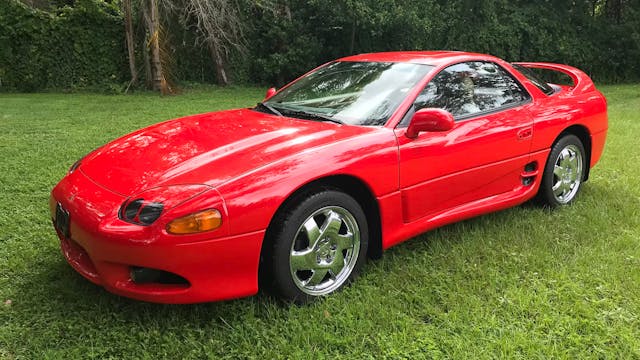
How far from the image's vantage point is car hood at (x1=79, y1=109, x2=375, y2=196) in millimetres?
2557

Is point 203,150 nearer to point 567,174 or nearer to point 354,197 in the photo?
point 354,197

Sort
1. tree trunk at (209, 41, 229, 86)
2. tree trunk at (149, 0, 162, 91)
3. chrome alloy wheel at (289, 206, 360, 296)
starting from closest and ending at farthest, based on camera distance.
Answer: chrome alloy wheel at (289, 206, 360, 296), tree trunk at (149, 0, 162, 91), tree trunk at (209, 41, 229, 86)

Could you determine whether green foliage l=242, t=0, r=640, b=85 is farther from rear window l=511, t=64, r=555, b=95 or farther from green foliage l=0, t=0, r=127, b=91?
rear window l=511, t=64, r=555, b=95

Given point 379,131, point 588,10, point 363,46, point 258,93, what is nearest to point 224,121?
point 379,131

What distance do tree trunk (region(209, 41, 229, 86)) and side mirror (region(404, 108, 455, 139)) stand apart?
504 inches

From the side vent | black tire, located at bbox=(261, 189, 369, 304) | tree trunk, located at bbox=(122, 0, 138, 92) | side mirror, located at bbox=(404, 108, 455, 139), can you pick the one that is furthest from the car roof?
tree trunk, located at bbox=(122, 0, 138, 92)

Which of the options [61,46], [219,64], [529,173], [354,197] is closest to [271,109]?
[354,197]

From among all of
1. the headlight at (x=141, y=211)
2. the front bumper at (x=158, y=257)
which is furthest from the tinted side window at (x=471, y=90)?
the headlight at (x=141, y=211)

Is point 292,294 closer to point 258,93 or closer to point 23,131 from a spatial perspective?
point 23,131

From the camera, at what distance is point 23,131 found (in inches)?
285

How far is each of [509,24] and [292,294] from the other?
55.7ft

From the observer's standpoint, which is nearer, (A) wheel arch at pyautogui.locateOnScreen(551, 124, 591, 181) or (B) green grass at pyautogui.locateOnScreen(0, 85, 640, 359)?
(B) green grass at pyautogui.locateOnScreen(0, 85, 640, 359)

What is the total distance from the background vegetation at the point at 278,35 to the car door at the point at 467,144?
10126 mm

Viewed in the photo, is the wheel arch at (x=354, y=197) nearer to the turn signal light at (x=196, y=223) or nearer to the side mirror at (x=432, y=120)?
the turn signal light at (x=196, y=223)
